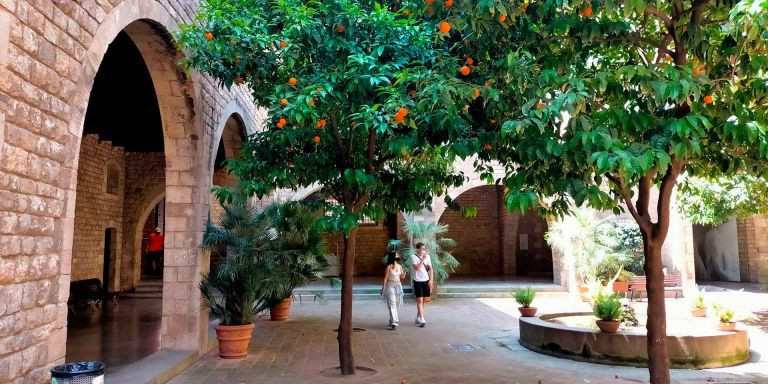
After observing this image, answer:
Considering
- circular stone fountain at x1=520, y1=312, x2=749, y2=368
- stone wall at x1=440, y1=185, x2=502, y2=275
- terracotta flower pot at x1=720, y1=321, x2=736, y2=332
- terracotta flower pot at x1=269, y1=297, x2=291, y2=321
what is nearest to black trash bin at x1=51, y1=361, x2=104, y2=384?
circular stone fountain at x1=520, y1=312, x2=749, y2=368

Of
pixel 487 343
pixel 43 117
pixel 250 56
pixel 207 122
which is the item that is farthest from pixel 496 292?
pixel 43 117

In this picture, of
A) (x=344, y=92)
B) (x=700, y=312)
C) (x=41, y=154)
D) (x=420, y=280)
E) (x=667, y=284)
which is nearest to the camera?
(x=41, y=154)

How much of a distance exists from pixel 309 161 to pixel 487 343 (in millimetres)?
4147

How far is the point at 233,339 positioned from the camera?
6828mm

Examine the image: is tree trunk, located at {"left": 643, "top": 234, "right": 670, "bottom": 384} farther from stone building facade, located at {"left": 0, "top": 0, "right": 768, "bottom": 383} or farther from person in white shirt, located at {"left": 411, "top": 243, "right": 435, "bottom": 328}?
person in white shirt, located at {"left": 411, "top": 243, "right": 435, "bottom": 328}

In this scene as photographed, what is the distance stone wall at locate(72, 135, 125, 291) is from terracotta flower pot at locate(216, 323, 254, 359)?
7.23 meters

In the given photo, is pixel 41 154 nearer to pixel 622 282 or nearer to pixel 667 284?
pixel 622 282

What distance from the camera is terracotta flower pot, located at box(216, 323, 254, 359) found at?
6.80 metres

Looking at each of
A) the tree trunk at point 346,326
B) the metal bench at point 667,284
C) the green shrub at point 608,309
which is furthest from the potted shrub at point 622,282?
the tree trunk at point 346,326

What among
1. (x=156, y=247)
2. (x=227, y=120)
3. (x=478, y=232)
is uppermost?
(x=227, y=120)

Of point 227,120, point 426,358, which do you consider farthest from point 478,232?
point 426,358

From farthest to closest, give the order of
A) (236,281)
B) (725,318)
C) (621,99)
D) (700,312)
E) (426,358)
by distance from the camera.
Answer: (700,312) → (725,318) → (426,358) → (236,281) → (621,99)

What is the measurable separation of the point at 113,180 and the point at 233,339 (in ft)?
32.6

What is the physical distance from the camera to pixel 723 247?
2033cm
